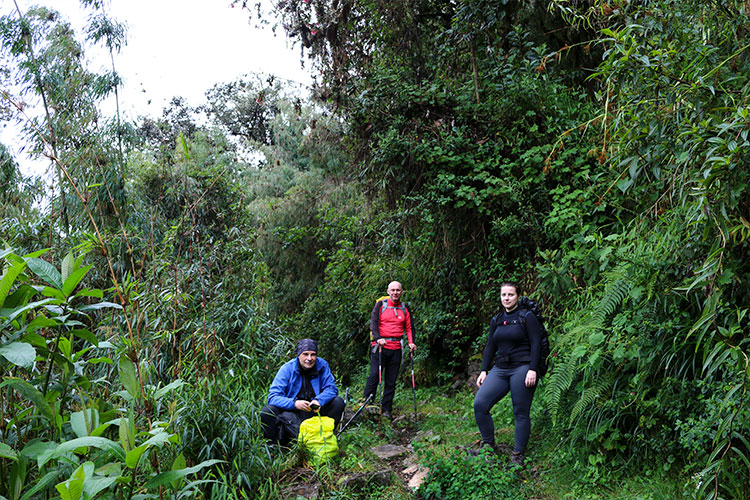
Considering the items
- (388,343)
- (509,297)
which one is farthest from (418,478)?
(388,343)

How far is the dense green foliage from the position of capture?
2.29 metres

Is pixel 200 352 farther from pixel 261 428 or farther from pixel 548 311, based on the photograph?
pixel 548 311

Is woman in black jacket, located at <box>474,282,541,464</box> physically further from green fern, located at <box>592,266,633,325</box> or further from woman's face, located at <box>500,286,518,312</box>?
green fern, located at <box>592,266,633,325</box>

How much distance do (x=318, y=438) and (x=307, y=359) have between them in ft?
2.61

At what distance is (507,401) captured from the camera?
20.6ft

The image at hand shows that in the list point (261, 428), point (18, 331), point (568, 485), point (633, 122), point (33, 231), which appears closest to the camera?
point (18, 331)

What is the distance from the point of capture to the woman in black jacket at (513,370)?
4785 millimetres

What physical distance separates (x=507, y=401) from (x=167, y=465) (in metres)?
4.00

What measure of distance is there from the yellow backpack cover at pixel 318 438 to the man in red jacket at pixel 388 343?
86.1 inches

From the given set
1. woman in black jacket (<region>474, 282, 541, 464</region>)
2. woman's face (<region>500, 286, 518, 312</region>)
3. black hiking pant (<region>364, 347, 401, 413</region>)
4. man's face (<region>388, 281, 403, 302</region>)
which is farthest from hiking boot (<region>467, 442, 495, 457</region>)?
man's face (<region>388, 281, 403, 302</region>)

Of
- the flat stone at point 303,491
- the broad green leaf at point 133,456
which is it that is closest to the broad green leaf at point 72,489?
the broad green leaf at point 133,456

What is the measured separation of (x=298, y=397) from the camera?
206 inches

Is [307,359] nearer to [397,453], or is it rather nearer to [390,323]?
[397,453]

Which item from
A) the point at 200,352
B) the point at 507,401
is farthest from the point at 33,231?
the point at 507,401
